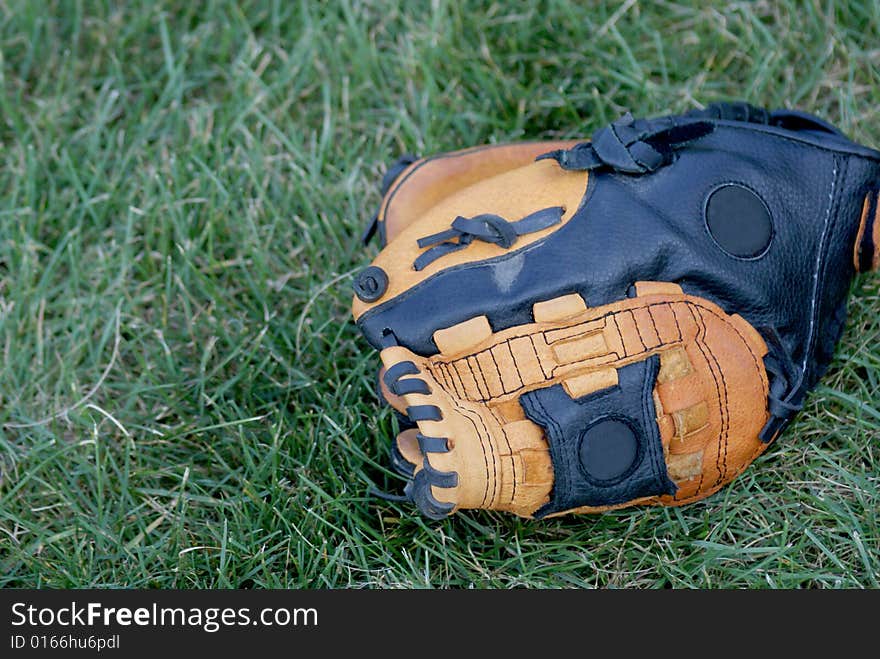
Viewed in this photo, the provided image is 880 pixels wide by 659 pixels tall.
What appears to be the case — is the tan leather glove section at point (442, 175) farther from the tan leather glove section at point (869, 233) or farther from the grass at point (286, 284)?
the tan leather glove section at point (869, 233)

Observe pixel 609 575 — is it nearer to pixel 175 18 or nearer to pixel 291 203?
pixel 291 203

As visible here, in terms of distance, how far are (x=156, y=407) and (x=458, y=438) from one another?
897mm

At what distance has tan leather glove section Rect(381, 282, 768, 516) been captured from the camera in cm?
199

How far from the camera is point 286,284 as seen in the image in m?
2.71

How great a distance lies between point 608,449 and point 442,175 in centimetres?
77

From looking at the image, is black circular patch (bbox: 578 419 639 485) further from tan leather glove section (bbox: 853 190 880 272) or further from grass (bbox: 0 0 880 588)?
tan leather glove section (bbox: 853 190 880 272)

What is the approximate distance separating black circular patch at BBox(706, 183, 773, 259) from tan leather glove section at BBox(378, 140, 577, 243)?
15.7 inches

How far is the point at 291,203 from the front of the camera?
9.30ft

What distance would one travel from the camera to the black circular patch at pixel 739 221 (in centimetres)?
205

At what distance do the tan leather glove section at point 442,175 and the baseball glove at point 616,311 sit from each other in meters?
0.18

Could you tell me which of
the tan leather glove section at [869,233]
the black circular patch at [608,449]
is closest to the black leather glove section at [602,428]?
the black circular patch at [608,449]

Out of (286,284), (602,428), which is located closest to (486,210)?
(602,428)

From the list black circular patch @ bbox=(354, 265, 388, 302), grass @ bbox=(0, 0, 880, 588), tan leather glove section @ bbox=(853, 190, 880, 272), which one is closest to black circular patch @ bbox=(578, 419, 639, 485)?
grass @ bbox=(0, 0, 880, 588)

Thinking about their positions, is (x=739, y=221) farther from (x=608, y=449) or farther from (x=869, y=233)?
(x=608, y=449)
